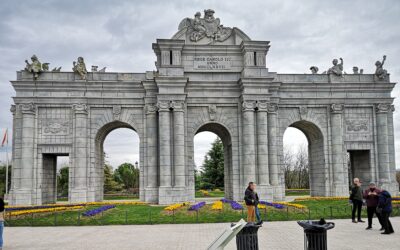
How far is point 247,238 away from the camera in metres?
9.27

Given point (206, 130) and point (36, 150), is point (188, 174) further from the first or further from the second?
point (36, 150)

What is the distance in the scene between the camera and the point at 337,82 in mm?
32031

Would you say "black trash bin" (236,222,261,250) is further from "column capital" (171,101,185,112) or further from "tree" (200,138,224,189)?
"tree" (200,138,224,189)

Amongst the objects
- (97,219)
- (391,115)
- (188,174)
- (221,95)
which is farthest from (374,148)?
(97,219)

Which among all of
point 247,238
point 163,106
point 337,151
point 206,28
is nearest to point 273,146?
point 337,151

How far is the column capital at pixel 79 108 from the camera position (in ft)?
97.7

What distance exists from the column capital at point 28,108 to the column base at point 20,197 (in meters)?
5.63

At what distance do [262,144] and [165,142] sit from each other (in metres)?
7.04

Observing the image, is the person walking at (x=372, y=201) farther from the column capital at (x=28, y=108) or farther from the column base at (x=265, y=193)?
the column capital at (x=28, y=108)

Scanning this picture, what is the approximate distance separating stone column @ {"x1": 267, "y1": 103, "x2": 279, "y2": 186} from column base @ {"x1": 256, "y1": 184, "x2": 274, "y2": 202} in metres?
1.11

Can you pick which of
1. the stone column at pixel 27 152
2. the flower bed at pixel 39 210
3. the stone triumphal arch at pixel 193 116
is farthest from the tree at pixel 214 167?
the flower bed at pixel 39 210

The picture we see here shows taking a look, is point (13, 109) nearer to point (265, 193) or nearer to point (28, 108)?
point (28, 108)

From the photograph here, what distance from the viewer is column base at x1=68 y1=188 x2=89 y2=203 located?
28.8m

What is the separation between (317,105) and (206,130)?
936 cm
